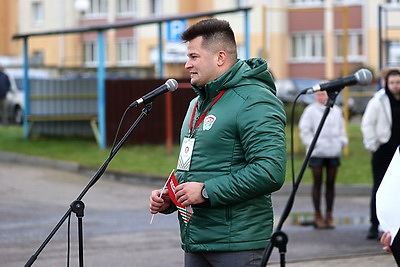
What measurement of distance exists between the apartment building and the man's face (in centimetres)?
4519

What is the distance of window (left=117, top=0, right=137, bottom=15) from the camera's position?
63.9 meters

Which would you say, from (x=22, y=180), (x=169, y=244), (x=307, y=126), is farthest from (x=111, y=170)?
(x=169, y=244)

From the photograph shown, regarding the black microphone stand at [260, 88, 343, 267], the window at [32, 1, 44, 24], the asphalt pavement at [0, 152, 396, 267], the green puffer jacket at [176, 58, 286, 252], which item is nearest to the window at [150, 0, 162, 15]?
the window at [32, 1, 44, 24]

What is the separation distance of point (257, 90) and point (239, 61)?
20 cm

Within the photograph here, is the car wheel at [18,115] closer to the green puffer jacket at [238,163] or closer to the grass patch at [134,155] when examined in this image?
the grass patch at [134,155]

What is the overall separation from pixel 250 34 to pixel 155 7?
800cm

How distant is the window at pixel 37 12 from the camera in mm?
66812

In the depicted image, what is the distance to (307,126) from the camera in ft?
41.4

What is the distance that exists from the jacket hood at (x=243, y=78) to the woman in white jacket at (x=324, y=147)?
7.32 meters

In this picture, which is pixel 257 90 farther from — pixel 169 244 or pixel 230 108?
pixel 169 244

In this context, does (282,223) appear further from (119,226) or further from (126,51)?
(126,51)

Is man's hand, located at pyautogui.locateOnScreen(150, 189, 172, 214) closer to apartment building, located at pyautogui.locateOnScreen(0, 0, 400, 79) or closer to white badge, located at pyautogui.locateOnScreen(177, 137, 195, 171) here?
white badge, located at pyautogui.locateOnScreen(177, 137, 195, 171)

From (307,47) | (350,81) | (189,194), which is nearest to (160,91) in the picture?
(189,194)

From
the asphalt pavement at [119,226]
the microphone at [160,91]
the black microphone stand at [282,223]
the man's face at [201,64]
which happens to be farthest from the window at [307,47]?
the black microphone stand at [282,223]
